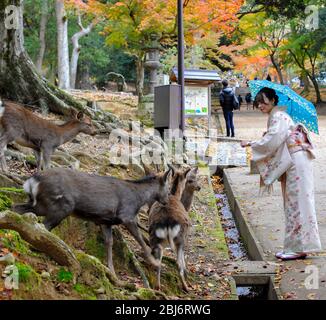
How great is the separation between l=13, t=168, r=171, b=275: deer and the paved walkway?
1.60 metres

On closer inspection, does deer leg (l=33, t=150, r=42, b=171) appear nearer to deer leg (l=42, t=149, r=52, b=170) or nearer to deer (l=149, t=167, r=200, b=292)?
deer leg (l=42, t=149, r=52, b=170)

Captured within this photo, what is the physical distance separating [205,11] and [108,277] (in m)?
19.0

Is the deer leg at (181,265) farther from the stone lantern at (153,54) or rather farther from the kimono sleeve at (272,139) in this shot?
the stone lantern at (153,54)

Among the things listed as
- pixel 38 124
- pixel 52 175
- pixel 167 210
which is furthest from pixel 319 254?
pixel 38 124

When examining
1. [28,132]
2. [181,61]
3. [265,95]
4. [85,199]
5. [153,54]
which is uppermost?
[153,54]

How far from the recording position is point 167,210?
21.1 ft

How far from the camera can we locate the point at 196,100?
18375mm

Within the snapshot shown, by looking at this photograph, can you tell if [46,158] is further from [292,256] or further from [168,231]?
[292,256]

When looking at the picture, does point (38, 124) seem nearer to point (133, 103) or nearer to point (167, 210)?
point (167, 210)

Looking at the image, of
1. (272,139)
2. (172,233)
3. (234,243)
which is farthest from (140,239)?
(234,243)

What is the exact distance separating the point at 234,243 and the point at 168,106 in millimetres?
5076

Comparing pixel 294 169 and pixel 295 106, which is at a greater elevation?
pixel 295 106

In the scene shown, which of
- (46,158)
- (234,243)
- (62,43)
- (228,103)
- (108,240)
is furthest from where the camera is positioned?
(62,43)

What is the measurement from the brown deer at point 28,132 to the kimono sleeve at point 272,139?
9.94ft
